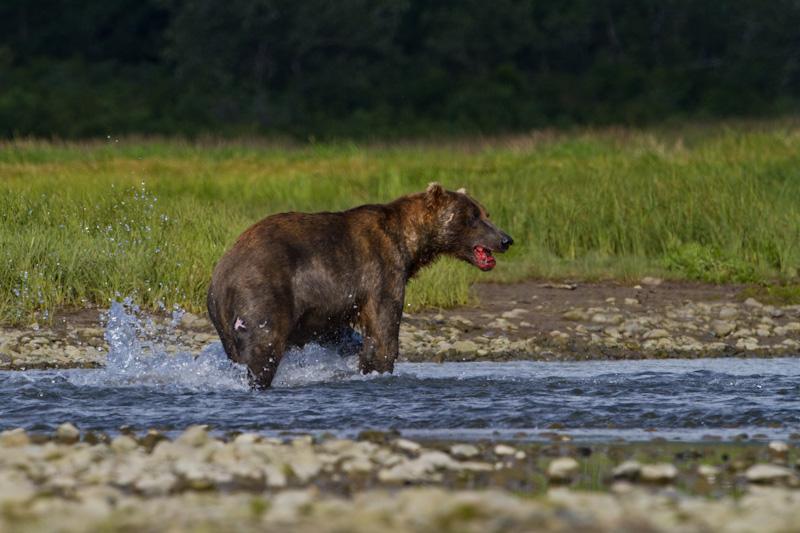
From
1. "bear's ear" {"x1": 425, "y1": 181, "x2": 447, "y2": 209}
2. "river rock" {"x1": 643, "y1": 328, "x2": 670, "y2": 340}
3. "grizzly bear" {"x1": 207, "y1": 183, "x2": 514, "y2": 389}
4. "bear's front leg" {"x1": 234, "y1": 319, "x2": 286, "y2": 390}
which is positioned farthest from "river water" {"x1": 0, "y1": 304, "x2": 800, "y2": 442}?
"river rock" {"x1": 643, "y1": 328, "x2": 670, "y2": 340}

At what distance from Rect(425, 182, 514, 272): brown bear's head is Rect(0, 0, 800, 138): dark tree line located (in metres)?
33.4

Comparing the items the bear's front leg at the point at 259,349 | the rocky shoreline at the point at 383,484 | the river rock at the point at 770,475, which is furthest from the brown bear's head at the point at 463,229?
the river rock at the point at 770,475

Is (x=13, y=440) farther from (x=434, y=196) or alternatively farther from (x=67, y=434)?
(x=434, y=196)

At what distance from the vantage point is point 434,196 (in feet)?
28.7

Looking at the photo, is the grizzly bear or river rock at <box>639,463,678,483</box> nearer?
river rock at <box>639,463,678,483</box>

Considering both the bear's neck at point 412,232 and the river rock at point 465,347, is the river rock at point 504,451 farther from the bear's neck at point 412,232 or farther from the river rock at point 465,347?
the river rock at point 465,347

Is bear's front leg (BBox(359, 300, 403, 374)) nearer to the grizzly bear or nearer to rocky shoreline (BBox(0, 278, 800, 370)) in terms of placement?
the grizzly bear

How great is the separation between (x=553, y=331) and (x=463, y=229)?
2655 millimetres

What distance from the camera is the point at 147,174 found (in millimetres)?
17812

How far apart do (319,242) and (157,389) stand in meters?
1.54

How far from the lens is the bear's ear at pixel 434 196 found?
28.5 feet

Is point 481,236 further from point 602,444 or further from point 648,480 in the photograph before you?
point 648,480

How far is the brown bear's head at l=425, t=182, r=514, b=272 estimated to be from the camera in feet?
28.7

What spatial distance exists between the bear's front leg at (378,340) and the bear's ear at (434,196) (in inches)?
41.4
